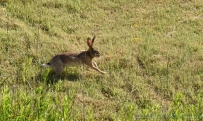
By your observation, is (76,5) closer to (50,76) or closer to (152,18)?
(152,18)

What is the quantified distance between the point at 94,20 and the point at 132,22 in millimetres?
976

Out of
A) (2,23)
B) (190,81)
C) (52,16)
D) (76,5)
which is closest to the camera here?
(190,81)

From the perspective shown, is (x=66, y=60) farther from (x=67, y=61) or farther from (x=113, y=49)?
(x=113, y=49)

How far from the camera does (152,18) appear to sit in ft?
33.8

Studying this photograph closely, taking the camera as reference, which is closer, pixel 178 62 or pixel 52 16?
pixel 178 62

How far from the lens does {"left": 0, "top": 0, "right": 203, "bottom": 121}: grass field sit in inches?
247

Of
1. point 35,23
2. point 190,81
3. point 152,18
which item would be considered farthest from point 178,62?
point 35,23

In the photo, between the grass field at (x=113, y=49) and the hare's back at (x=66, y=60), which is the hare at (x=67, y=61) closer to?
the hare's back at (x=66, y=60)

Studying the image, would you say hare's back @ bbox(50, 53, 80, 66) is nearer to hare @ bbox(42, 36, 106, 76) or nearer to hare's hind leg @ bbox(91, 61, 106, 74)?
hare @ bbox(42, 36, 106, 76)

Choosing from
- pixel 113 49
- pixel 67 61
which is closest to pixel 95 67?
pixel 67 61

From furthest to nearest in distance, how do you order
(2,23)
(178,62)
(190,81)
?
(2,23) → (178,62) → (190,81)

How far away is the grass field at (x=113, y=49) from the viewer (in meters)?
6.27

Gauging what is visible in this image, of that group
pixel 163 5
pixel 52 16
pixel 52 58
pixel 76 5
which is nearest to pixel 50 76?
pixel 52 58

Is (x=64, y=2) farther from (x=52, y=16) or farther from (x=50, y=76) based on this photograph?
(x=50, y=76)
